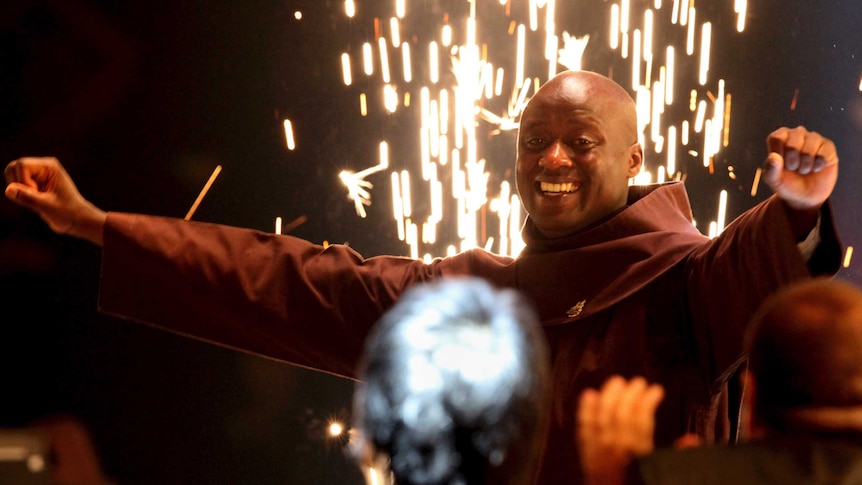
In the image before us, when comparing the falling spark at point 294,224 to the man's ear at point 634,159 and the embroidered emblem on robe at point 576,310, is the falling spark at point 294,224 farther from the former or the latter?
the embroidered emblem on robe at point 576,310

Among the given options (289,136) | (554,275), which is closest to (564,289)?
(554,275)

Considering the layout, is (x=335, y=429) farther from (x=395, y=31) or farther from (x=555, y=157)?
(x=555, y=157)

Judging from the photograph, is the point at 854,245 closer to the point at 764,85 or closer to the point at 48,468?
the point at 764,85

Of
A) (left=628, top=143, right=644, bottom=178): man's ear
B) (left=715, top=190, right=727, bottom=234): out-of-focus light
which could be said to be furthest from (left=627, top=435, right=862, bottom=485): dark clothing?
(left=715, top=190, right=727, bottom=234): out-of-focus light

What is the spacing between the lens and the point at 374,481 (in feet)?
11.1

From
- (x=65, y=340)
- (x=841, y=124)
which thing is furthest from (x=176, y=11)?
(x=841, y=124)

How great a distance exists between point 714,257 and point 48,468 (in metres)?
1.47

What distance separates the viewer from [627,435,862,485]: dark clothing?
4.31 ft

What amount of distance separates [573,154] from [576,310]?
401 millimetres

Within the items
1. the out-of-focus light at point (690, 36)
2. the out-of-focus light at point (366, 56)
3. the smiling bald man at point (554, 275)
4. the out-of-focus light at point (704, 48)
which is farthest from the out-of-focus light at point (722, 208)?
the out-of-focus light at point (366, 56)

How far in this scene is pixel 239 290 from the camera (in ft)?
8.36

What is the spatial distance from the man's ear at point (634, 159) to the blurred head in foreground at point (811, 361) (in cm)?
126

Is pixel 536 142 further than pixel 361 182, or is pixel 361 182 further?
pixel 361 182

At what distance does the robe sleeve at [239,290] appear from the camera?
255cm
